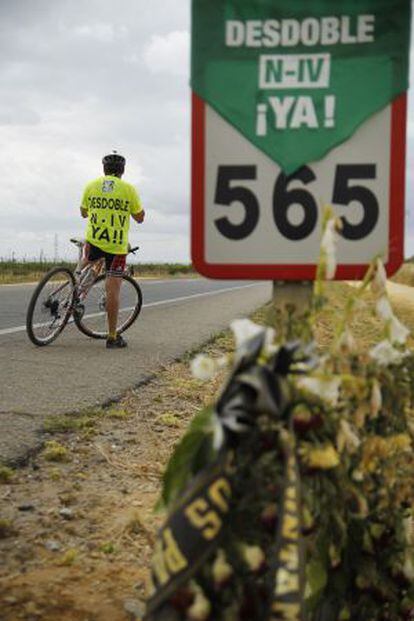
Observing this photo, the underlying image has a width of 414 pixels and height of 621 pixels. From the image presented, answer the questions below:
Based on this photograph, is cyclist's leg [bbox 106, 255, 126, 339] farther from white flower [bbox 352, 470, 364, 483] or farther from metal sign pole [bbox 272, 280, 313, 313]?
white flower [bbox 352, 470, 364, 483]

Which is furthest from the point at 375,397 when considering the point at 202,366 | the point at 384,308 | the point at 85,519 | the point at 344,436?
the point at 85,519

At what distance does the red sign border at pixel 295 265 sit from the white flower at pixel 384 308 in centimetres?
29

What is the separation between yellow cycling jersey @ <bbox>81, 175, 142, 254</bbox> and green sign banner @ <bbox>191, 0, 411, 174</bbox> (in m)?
5.63

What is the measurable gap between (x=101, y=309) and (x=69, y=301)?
0.63 meters

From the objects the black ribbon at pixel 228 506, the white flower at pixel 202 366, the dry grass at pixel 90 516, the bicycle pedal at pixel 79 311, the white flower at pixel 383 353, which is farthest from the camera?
the bicycle pedal at pixel 79 311

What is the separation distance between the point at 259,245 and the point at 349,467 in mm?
584

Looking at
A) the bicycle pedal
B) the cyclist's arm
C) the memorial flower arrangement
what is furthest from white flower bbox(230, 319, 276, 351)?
the bicycle pedal

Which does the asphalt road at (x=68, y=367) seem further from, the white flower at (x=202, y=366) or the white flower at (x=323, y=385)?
the white flower at (x=323, y=385)

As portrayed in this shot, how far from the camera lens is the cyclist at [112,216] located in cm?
730

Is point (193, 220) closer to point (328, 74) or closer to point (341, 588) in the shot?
point (328, 74)

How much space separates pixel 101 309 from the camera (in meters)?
8.12

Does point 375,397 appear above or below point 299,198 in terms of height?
below

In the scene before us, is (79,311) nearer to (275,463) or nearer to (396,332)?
(396,332)

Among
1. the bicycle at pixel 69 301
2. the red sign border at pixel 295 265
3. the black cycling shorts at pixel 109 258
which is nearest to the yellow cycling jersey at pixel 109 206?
the black cycling shorts at pixel 109 258
